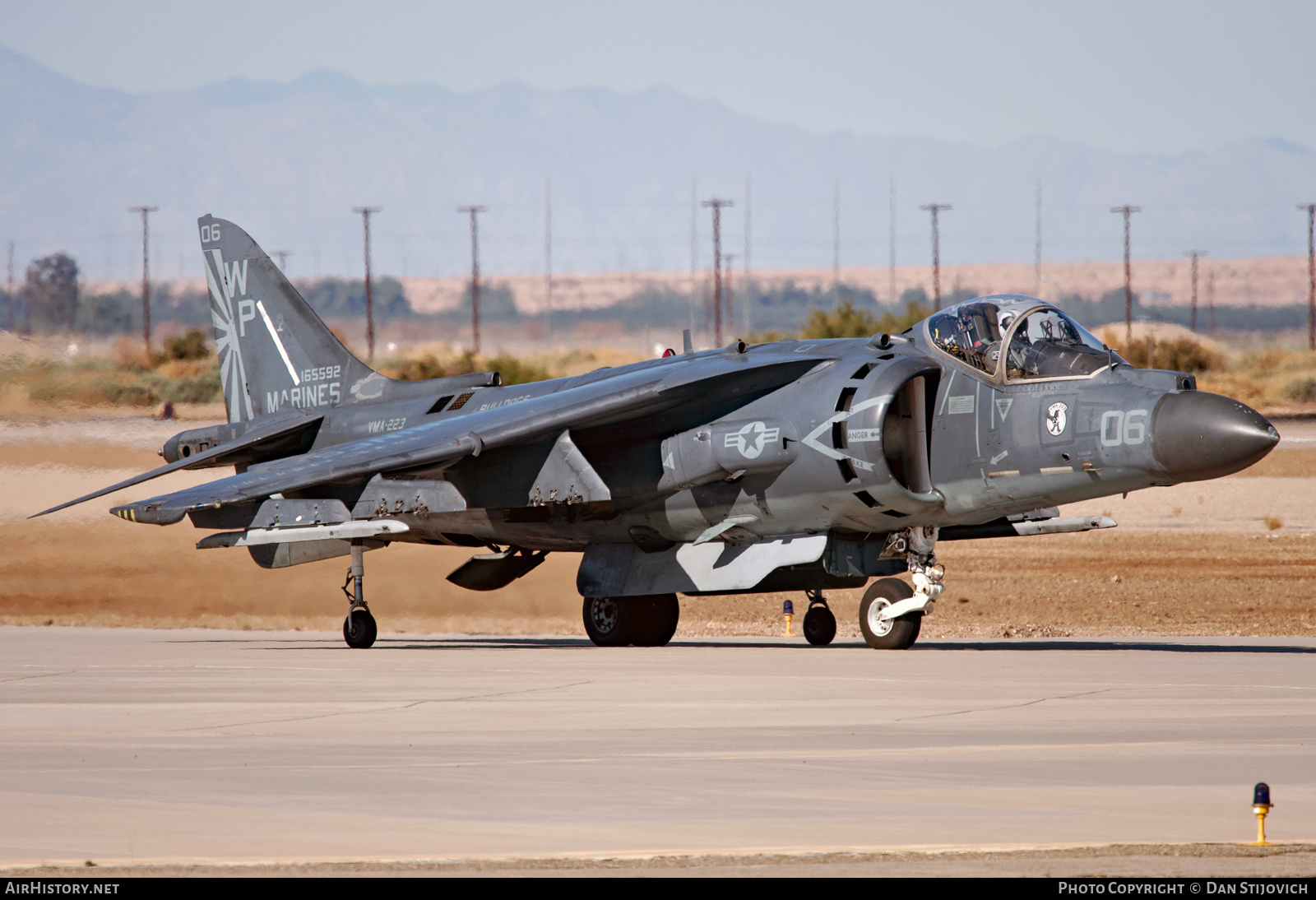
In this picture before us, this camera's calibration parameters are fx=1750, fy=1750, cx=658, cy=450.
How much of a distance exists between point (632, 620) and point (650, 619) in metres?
0.20

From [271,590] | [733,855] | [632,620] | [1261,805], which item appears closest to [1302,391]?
[271,590]

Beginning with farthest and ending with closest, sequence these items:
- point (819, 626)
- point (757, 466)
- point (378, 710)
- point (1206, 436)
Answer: point (819, 626) < point (757, 466) < point (1206, 436) < point (378, 710)

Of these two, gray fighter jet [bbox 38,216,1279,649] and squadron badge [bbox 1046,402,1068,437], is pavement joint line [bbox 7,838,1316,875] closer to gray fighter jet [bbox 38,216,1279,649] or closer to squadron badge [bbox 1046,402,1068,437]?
gray fighter jet [bbox 38,216,1279,649]

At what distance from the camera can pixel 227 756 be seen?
9859 millimetres

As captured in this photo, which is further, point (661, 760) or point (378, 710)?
point (378, 710)

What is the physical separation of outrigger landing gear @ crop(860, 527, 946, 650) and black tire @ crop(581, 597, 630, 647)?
9.85ft

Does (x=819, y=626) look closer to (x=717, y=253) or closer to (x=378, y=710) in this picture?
(x=378, y=710)

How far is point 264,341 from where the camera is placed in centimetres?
2223

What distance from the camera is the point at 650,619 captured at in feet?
62.8

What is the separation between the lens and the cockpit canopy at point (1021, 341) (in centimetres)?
1596

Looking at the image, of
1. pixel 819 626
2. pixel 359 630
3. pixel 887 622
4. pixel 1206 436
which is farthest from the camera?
pixel 359 630

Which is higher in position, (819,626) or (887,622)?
(887,622)

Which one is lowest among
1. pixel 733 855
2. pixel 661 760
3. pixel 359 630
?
pixel 359 630

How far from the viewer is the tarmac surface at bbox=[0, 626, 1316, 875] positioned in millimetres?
7137
